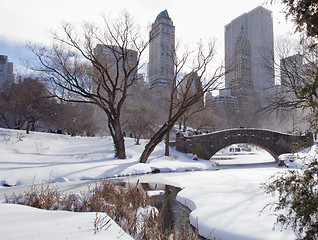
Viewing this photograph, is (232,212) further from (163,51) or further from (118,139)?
(163,51)

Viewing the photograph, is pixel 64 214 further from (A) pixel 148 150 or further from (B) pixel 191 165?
(B) pixel 191 165

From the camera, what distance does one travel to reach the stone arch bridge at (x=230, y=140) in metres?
22.3

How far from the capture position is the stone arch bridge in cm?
2227

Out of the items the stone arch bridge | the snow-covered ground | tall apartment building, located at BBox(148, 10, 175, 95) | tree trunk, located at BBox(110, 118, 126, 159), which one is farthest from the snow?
the stone arch bridge

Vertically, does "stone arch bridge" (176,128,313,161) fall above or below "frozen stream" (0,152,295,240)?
above

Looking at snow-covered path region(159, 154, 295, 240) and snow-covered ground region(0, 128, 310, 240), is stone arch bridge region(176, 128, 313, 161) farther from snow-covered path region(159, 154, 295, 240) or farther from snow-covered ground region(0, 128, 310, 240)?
snow-covered path region(159, 154, 295, 240)

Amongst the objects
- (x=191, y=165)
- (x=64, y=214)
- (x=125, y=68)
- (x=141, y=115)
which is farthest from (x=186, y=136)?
(x=64, y=214)

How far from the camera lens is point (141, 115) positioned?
27.8m

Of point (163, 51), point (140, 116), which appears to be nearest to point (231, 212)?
point (163, 51)

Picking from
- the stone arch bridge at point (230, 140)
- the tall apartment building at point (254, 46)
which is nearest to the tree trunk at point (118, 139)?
the stone arch bridge at point (230, 140)

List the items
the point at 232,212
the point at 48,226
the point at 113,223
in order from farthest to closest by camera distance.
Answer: the point at 232,212
the point at 113,223
the point at 48,226

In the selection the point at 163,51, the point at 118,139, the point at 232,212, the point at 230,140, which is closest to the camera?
the point at 232,212

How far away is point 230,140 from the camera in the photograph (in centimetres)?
2289

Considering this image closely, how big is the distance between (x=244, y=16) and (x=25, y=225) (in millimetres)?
40390
